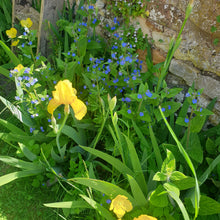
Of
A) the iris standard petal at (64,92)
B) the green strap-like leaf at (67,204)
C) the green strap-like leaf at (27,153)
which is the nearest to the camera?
the iris standard petal at (64,92)

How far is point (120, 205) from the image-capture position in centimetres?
124

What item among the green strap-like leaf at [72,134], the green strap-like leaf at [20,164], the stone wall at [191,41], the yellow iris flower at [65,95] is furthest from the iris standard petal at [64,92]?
the stone wall at [191,41]

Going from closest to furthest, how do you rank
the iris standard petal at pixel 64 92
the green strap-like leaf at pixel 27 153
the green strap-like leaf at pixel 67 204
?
the iris standard petal at pixel 64 92, the green strap-like leaf at pixel 67 204, the green strap-like leaf at pixel 27 153

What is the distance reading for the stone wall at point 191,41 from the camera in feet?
5.43

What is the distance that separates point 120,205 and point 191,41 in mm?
1200

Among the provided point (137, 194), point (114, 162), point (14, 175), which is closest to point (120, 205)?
point (137, 194)

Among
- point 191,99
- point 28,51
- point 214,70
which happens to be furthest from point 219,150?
point 28,51

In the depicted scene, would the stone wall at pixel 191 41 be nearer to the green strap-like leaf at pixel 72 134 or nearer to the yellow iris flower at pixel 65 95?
the green strap-like leaf at pixel 72 134

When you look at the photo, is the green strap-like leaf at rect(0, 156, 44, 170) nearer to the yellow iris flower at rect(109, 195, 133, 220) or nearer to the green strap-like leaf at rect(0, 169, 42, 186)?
the green strap-like leaf at rect(0, 169, 42, 186)

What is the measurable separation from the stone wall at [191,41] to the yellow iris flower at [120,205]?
982 millimetres

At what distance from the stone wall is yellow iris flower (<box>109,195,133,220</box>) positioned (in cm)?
98

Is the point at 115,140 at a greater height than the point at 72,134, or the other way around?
the point at 115,140

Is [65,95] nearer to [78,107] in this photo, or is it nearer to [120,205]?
[78,107]

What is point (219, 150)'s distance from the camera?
5.12 ft
